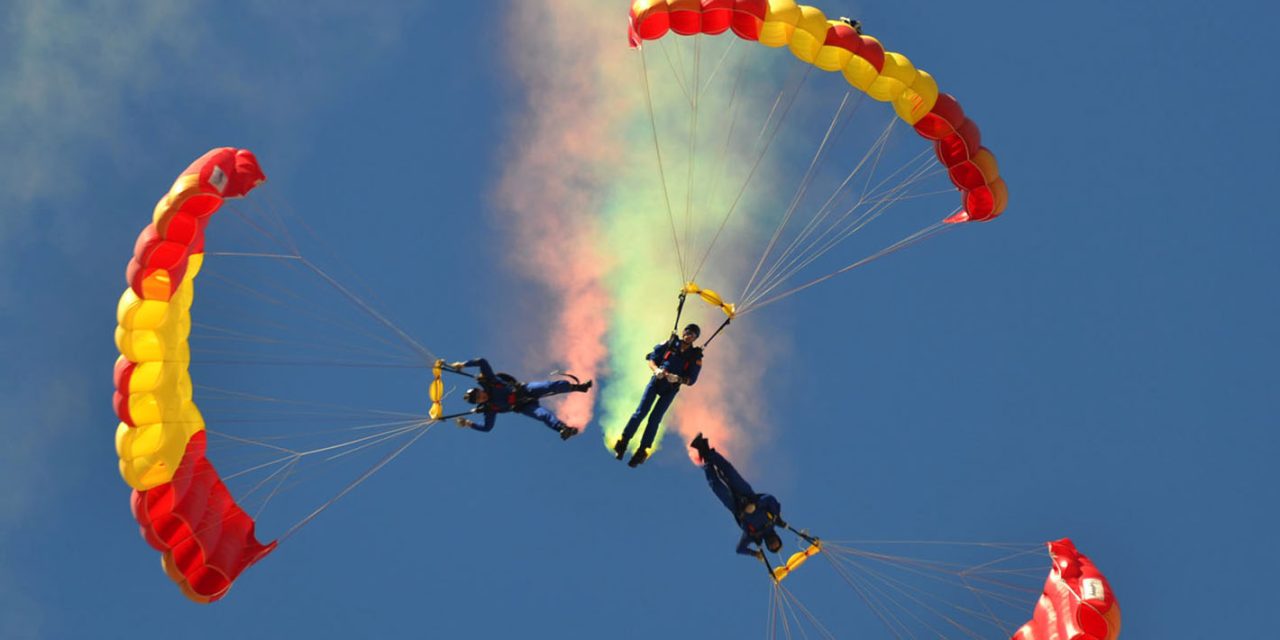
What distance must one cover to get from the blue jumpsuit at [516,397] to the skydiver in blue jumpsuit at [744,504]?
1.79 meters

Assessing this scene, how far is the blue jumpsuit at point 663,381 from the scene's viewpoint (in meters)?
17.9

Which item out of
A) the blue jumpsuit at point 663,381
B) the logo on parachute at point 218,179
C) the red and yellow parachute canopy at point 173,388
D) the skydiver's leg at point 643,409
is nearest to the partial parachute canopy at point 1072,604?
the blue jumpsuit at point 663,381

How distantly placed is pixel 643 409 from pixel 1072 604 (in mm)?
5668

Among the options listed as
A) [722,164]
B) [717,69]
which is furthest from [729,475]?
[717,69]

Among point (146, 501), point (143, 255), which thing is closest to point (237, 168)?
point (143, 255)

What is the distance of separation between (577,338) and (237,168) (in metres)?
8.43

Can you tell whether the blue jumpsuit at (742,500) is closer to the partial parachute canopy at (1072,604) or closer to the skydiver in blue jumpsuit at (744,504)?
the skydiver in blue jumpsuit at (744,504)

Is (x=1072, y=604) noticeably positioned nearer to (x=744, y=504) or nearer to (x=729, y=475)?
(x=744, y=504)

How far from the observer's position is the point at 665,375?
17859 millimetres

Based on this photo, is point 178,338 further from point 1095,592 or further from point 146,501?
point 1095,592

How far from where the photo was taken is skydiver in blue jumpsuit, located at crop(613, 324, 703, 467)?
17891 mm

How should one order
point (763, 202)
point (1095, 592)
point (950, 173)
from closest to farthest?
point (1095, 592) → point (950, 173) → point (763, 202)

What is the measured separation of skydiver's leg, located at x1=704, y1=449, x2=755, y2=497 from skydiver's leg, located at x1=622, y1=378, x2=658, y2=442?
96 cm

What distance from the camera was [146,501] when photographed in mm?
16078
